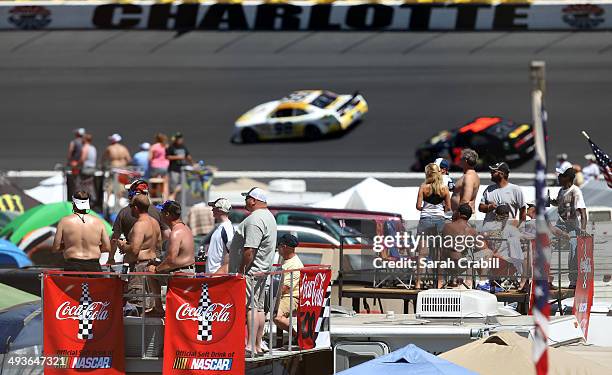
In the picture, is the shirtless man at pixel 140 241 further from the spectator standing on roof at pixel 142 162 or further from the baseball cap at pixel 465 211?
the spectator standing on roof at pixel 142 162

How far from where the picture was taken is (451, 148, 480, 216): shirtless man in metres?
13.7

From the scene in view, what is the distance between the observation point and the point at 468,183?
13758mm

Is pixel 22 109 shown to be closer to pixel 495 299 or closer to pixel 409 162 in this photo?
pixel 409 162

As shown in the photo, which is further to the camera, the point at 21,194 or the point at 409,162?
the point at 409,162

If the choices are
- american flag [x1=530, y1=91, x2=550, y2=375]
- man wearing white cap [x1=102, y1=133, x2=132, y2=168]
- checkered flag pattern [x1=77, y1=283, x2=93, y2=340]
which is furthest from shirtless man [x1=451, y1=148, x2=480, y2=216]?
man wearing white cap [x1=102, y1=133, x2=132, y2=168]

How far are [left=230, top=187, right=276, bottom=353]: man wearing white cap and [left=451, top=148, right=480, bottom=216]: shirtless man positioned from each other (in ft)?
9.86

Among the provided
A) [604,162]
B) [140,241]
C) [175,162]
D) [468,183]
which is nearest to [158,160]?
[175,162]

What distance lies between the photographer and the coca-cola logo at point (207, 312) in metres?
10.9

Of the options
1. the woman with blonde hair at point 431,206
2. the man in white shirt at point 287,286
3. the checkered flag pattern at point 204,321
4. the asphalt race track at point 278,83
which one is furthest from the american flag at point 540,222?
the asphalt race track at point 278,83

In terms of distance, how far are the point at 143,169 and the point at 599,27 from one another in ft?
72.5

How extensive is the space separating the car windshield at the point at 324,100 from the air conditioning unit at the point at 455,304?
23395mm

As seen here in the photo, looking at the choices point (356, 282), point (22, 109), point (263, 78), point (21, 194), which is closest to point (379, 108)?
point (263, 78)

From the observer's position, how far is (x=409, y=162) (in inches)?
1409

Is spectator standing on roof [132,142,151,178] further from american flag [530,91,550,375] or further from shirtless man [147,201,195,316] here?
american flag [530,91,550,375]
